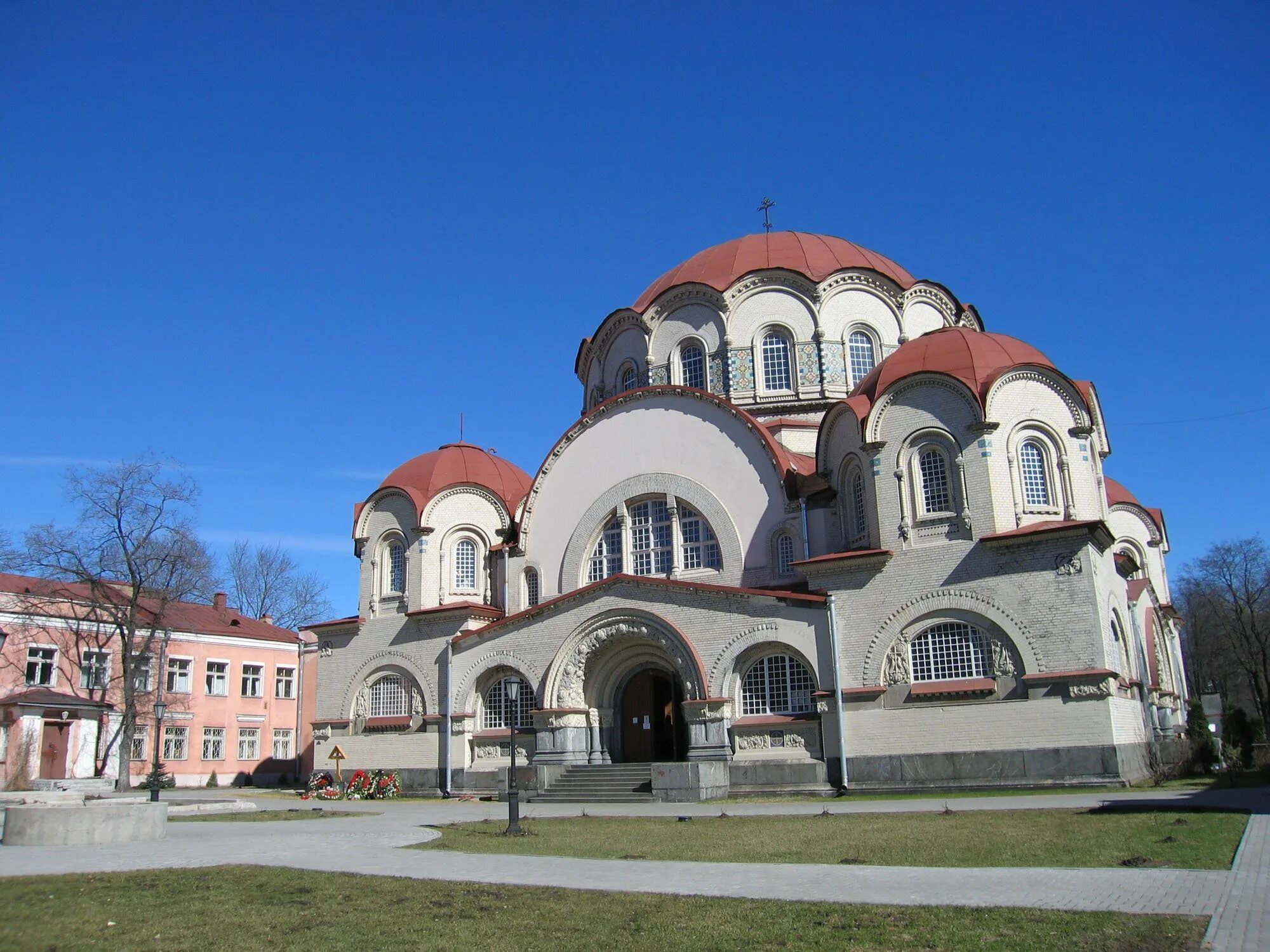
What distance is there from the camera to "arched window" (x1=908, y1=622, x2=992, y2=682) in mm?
24297

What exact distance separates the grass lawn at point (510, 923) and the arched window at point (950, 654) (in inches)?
623

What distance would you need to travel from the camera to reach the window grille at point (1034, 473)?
25.7 m

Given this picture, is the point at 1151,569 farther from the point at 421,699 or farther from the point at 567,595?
the point at 421,699

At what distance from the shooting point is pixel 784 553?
2888cm

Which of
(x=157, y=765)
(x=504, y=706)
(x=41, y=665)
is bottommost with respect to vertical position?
(x=157, y=765)

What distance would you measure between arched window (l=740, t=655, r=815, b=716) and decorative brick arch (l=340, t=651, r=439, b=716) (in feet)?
34.6

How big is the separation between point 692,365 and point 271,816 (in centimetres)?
1914

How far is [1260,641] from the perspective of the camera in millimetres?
57438

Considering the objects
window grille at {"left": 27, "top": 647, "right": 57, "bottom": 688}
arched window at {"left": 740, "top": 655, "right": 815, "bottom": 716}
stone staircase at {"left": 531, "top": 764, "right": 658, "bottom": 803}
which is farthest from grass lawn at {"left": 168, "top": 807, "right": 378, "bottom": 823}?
window grille at {"left": 27, "top": 647, "right": 57, "bottom": 688}

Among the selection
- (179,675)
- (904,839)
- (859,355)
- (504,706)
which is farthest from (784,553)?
(179,675)

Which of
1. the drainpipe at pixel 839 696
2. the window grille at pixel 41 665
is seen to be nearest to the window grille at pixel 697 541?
the drainpipe at pixel 839 696

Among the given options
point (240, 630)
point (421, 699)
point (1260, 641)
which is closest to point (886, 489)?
Result: point (421, 699)

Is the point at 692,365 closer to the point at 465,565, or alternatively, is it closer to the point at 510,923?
the point at 465,565

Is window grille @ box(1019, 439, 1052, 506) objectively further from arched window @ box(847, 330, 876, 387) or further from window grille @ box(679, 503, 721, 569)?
arched window @ box(847, 330, 876, 387)
